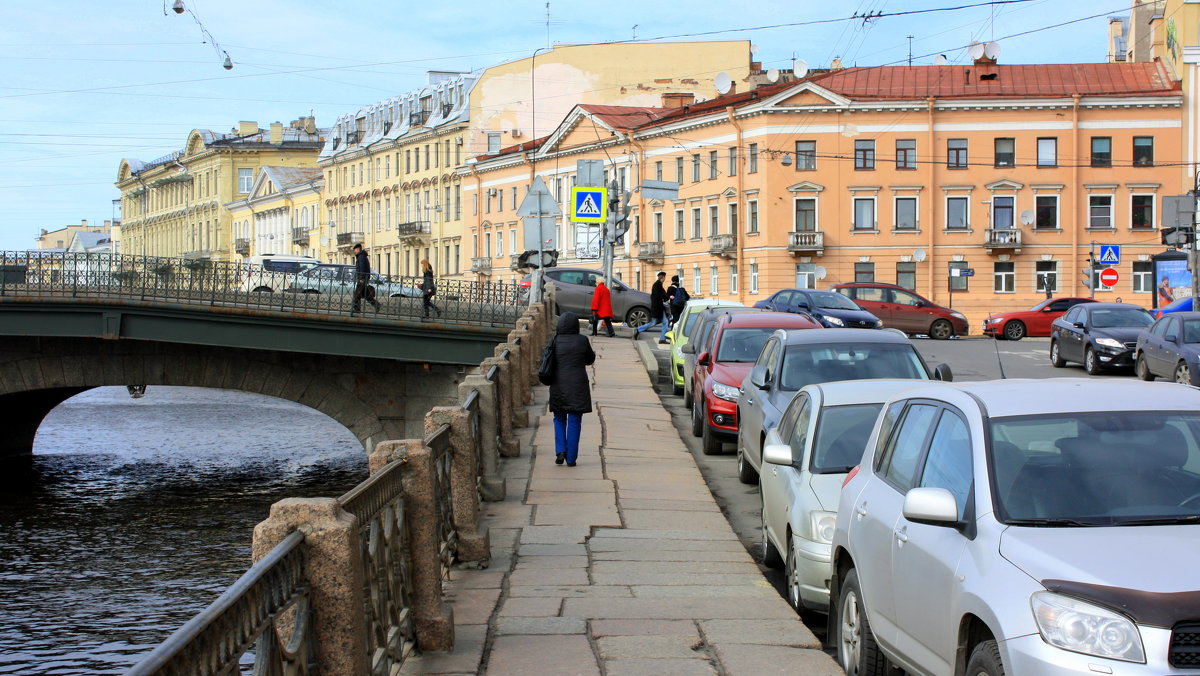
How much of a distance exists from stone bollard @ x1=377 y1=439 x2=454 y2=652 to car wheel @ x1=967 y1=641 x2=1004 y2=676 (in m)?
2.80

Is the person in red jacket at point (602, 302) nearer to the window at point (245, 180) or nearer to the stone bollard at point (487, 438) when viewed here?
the stone bollard at point (487, 438)

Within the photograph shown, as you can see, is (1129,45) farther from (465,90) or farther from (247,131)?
(247,131)

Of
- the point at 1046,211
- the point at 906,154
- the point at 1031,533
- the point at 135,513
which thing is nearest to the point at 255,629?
the point at 1031,533

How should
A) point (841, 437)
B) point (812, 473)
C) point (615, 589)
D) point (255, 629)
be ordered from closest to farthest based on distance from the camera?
point (255, 629)
point (615, 589)
point (812, 473)
point (841, 437)

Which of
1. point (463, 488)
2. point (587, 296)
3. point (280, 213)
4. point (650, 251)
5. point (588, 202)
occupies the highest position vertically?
point (280, 213)

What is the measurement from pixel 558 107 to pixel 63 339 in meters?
48.0

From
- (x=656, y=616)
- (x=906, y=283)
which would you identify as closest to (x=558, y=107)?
(x=906, y=283)

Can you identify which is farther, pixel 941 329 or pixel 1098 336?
pixel 941 329

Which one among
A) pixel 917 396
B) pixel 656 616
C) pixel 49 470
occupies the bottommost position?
pixel 49 470

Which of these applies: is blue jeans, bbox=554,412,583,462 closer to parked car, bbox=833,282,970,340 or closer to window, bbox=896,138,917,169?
parked car, bbox=833,282,970,340

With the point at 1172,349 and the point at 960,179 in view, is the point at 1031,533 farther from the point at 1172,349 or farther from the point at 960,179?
the point at 960,179

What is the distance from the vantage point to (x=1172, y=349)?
875 inches

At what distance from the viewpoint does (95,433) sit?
4744cm

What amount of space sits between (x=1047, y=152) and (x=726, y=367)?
47729 millimetres
